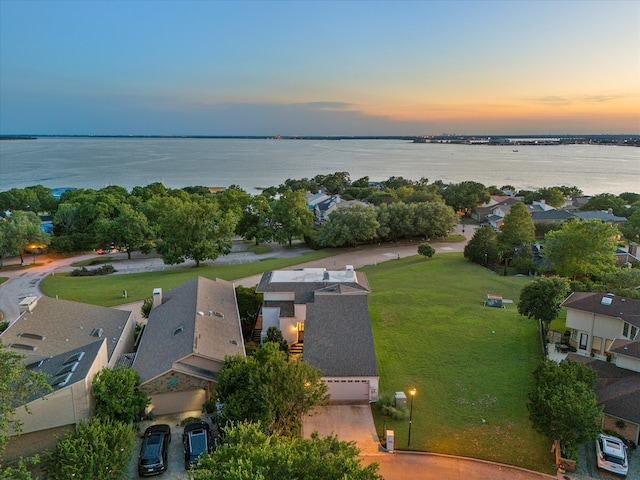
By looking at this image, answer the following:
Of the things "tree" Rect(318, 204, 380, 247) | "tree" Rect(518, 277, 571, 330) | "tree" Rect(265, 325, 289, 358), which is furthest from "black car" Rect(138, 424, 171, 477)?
"tree" Rect(318, 204, 380, 247)

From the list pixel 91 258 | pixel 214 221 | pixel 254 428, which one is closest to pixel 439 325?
pixel 254 428

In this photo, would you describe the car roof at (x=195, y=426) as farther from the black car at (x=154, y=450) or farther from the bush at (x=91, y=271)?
the bush at (x=91, y=271)

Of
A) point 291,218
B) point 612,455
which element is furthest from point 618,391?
point 291,218

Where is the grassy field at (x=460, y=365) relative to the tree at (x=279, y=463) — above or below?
below

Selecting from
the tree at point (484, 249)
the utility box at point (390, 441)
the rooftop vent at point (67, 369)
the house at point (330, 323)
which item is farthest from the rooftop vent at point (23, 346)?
the tree at point (484, 249)

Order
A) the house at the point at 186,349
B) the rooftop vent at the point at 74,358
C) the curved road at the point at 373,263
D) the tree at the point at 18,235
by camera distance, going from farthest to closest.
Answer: the tree at the point at 18,235 → the house at the point at 186,349 → the rooftop vent at the point at 74,358 → the curved road at the point at 373,263

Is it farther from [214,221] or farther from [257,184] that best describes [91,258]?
[257,184]

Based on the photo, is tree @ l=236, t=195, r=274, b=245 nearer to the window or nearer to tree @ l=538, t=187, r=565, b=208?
the window
